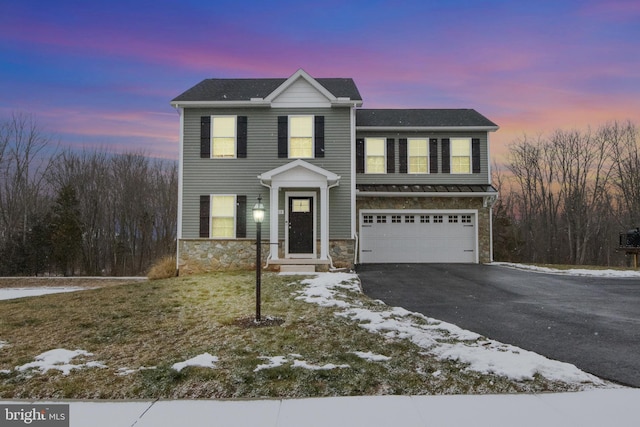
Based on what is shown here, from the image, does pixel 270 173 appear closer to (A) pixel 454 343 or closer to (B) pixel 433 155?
→ (B) pixel 433 155

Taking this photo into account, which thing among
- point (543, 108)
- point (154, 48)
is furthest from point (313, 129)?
point (543, 108)

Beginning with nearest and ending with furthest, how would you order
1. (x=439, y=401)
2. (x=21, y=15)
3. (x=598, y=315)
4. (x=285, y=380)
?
1. (x=439, y=401)
2. (x=285, y=380)
3. (x=598, y=315)
4. (x=21, y=15)

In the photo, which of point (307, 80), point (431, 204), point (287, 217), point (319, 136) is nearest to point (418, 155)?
point (431, 204)

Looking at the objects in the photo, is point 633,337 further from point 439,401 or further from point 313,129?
point 313,129

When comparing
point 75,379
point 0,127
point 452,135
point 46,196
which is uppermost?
point 0,127

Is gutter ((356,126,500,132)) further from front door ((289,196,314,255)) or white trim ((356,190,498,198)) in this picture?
front door ((289,196,314,255))

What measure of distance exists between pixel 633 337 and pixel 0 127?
3348cm

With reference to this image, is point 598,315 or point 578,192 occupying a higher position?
point 578,192

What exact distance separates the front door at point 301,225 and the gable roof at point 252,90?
147 inches

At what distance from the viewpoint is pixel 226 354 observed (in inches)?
191

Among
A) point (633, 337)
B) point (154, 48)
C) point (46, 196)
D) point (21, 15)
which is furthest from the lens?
point (46, 196)

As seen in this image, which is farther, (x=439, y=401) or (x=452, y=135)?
(x=452, y=135)

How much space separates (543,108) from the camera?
79.5ft

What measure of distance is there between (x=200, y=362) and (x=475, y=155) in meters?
14.8
